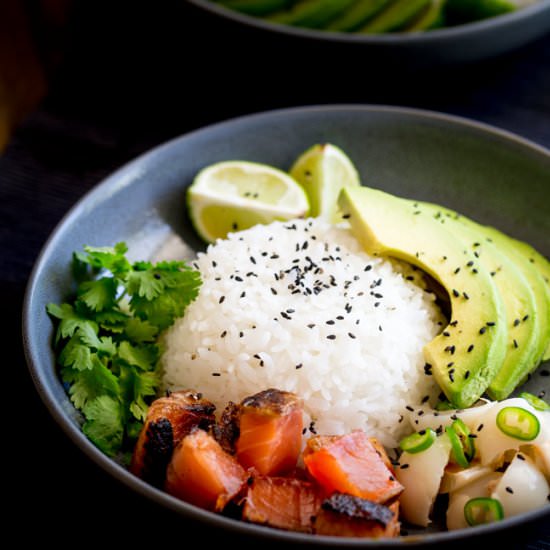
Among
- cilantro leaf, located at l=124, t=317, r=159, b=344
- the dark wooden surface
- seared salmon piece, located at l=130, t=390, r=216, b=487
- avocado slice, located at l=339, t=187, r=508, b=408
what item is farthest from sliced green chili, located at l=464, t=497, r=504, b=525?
the dark wooden surface

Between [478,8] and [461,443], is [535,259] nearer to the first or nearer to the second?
[461,443]

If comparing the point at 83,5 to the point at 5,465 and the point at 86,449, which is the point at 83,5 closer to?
the point at 5,465

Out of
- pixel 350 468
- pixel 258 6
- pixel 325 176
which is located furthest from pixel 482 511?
pixel 258 6

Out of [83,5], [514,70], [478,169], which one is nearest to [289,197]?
[478,169]

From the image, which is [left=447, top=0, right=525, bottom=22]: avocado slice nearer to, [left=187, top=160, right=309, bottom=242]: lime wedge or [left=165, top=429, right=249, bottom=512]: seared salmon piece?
[left=187, top=160, right=309, bottom=242]: lime wedge

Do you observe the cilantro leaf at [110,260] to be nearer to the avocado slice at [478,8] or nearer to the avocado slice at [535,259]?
the avocado slice at [535,259]

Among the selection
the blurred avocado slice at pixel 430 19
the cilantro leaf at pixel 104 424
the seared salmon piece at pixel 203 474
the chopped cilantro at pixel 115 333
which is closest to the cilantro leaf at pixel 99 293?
the chopped cilantro at pixel 115 333

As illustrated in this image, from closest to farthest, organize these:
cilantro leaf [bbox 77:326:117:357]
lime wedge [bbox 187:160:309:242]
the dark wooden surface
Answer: cilantro leaf [bbox 77:326:117:357], lime wedge [bbox 187:160:309:242], the dark wooden surface
